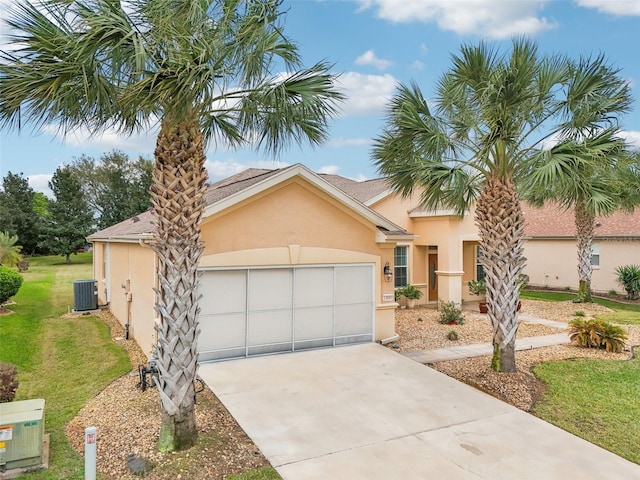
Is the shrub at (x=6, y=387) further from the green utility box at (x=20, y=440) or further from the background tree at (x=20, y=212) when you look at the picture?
the background tree at (x=20, y=212)

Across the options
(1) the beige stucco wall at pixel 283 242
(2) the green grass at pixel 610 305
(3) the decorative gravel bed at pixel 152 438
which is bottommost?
(3) the decorative gravel bed at pixel 152 438

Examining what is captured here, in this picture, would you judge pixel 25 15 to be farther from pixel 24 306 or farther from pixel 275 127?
pixel 24 306

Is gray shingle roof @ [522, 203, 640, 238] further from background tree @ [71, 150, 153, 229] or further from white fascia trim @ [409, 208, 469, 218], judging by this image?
background tree @ [71, 150, 153, 229]

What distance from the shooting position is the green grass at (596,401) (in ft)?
23.2

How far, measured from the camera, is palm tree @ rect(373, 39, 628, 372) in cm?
882

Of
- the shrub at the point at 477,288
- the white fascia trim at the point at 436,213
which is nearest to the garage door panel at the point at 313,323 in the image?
the white fascia trim at the point at 436,213

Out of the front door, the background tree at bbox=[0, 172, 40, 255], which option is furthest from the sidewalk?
the background tree at bbox=[0, 172, 40, 255]

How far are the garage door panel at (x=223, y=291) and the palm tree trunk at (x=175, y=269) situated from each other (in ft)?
12.5

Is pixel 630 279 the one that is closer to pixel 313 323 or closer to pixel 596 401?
pixel 596 401

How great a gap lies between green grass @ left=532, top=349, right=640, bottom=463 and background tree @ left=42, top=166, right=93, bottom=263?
4536 centimetres

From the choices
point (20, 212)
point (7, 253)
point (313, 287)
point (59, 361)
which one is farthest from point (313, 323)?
point (20, 212)

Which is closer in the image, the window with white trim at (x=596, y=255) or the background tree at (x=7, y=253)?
the window with white trim at (x=596, y=255)

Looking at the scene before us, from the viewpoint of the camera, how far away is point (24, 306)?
18812 mm

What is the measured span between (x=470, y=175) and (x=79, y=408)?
10016 millimetres
